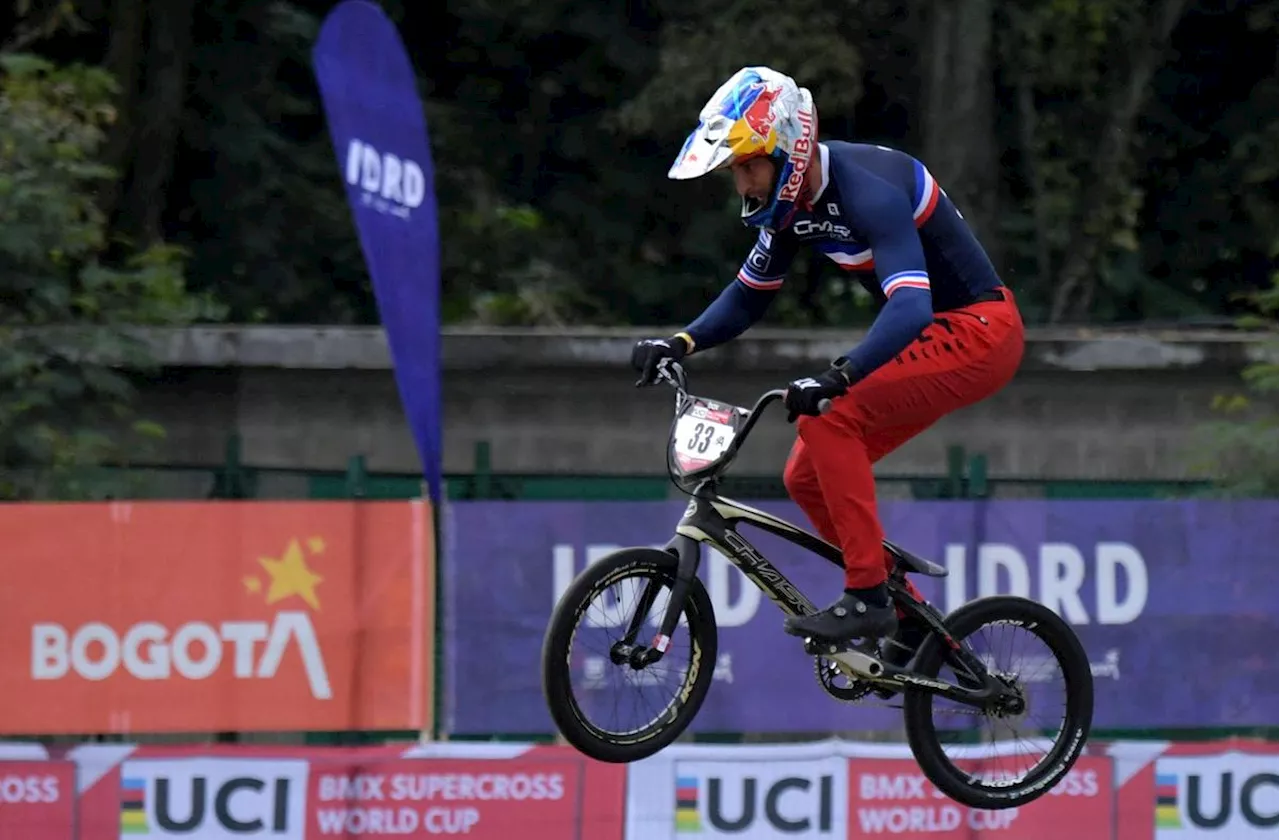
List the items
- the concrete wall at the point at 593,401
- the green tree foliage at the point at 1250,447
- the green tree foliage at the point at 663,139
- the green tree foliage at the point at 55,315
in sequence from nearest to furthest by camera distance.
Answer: the green tree foliage at the point at 55,315 < the green tree foliage at the point at 1250,447 < the concrete wall at the point at 593,401 < the green tree foliage at the point at 663,139

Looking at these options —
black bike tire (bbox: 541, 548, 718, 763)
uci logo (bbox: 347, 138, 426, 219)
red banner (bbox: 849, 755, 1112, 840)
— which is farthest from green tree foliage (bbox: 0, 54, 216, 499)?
black bike tire (bbox: 541, 548, 718, 763)

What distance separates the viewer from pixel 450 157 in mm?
19719

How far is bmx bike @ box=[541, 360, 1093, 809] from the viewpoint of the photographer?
624cm

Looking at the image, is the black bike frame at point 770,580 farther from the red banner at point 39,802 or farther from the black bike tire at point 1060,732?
the red banner at point 39,802

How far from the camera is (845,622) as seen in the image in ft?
20.8

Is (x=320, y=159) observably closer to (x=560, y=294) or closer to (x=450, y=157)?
(x=450, y=157)

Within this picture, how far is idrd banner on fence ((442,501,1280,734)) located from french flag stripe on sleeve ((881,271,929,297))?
420cm

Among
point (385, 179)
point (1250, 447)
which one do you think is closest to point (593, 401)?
point (385, 179)

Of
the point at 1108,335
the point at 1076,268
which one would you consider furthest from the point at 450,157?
the point at 1108,335

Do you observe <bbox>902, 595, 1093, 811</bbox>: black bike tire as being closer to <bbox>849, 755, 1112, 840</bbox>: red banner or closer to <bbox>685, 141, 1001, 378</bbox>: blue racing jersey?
<bbox>685, 141, 1001, 378</bbox>: blue racing jersey

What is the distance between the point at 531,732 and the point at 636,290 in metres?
9.51

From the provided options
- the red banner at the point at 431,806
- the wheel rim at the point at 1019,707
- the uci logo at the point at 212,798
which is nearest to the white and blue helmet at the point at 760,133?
the wheel rim at the point at 1019,707

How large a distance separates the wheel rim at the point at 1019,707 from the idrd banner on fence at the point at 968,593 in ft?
9.23

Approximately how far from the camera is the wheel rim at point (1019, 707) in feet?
22.6
